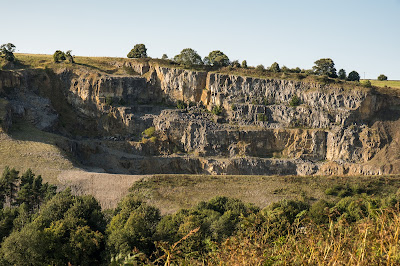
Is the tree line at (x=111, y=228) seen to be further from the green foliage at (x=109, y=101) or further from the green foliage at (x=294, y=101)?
the green foliage at (x=294, y=101)

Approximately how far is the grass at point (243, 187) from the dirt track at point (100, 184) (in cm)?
163

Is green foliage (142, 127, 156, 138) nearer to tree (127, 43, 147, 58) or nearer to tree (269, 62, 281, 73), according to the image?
tree (127, 43, 147, 58)

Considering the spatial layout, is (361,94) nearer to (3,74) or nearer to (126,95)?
(126,95)

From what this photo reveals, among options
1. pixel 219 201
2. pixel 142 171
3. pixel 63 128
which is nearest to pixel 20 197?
pixel 219 201

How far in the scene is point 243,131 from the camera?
81938mm

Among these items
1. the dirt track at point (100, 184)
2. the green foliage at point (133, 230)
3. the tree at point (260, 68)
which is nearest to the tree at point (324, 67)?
the tree at point (260, 68)

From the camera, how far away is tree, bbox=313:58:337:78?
309ft

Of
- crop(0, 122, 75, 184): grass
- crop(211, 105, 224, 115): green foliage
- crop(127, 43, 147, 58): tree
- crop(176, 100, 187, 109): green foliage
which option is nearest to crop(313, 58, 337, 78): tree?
crop(211, 105, 224, 115): green foliage

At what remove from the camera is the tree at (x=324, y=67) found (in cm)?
9412

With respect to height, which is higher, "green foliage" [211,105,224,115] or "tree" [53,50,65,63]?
"tree" [53,50,65,63]

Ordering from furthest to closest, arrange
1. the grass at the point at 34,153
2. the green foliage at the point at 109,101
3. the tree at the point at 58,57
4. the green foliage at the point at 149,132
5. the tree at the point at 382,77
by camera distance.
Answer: the tree at the point at 382,77 → the tree at the point at 58,57 → the green foliage at the point at 109,101 → the green foliage at the point at 149,132 → the grass at the point at 34,153

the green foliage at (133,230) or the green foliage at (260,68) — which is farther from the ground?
the green foliage at (260,68)

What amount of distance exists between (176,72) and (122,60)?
42.6 ft

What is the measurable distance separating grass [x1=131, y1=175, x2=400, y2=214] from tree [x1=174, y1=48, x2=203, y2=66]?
136 feet
